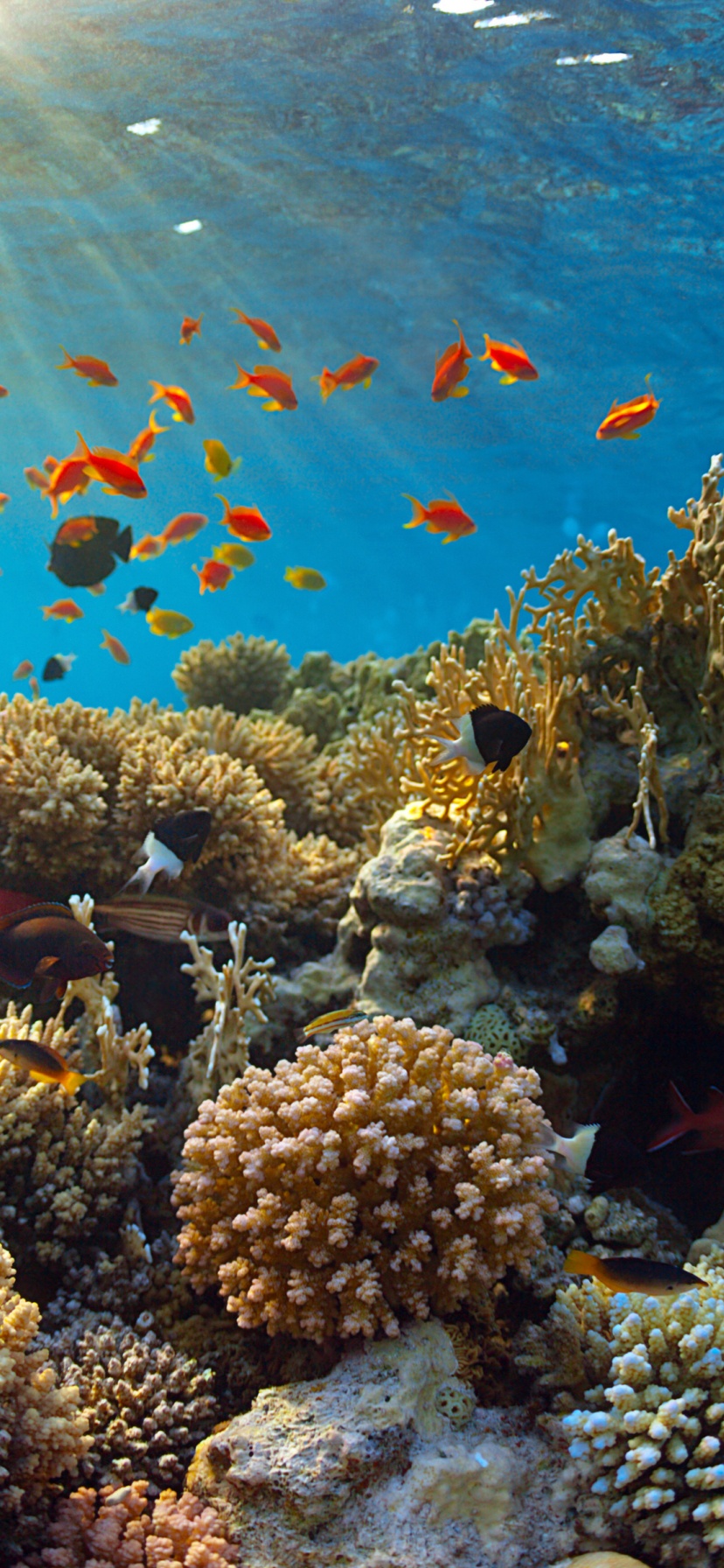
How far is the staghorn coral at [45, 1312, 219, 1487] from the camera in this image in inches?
99.0

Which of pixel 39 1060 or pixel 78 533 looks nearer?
pixel 39 1060

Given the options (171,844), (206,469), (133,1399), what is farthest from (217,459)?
(133,1399)

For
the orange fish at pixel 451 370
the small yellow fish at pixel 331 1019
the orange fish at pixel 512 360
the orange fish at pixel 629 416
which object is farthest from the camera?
the orange fish at pixel 451 370

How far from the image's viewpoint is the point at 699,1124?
117 inches

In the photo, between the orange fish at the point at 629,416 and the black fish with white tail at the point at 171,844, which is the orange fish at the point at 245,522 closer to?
the orange fish at the point at 629,416

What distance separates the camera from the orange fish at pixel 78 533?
18.1ft

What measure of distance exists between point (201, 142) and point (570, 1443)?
1729 cm

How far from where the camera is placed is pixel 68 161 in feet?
46.7

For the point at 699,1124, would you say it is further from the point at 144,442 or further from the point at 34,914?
the point at 144,442

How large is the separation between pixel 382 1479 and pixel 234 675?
6.93 m

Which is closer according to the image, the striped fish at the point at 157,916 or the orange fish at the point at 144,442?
the striped fish at the point at 157,916

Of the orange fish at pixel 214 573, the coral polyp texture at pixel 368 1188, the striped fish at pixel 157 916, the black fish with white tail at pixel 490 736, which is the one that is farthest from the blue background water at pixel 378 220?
the coral polyp texture at pixel 368 1188

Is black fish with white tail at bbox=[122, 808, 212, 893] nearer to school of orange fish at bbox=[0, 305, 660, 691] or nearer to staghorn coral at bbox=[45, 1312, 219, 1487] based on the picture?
staghorn coral at bbox=[45, 1312, 219, 1487]

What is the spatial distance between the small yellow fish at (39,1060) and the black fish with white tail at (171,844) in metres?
0.87
